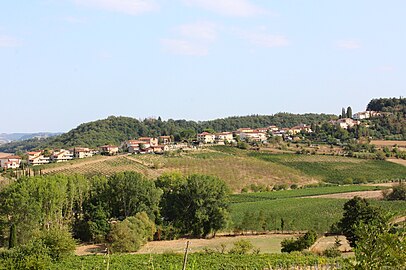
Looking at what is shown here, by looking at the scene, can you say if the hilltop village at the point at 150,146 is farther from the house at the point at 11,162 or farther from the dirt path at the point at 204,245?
the dirt path at the point at 204,245

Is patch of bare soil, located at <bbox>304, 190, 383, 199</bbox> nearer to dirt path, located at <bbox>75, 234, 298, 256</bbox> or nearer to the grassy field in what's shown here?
the grassy field

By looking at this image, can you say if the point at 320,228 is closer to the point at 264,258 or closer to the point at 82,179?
the point at 264,258

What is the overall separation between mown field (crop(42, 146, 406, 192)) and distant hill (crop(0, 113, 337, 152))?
3731 centimetres

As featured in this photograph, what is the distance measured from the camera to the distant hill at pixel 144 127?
439 feet

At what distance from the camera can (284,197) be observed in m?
60.0

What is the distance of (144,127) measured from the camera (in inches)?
6280

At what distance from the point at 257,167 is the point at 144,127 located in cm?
8601

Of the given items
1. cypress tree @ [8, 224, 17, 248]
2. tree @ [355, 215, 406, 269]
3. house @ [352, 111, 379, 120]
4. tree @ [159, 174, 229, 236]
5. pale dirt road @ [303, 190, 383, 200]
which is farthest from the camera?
house @ [352, 111, 379, 120]

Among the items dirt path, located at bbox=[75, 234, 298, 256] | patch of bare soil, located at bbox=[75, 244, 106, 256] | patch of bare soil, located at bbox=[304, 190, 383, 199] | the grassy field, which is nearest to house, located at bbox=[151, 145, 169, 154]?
the grassy field

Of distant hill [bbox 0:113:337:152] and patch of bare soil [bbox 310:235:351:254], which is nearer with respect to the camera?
patch of bare soil [bbox 310:235:351:254]


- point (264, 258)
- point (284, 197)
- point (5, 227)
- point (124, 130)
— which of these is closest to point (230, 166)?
point (284, 197)

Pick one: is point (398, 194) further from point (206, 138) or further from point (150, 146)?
point (206, 138)

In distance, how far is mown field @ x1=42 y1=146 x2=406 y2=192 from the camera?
2849 inches

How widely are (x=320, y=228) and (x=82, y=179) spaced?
2277 cm
